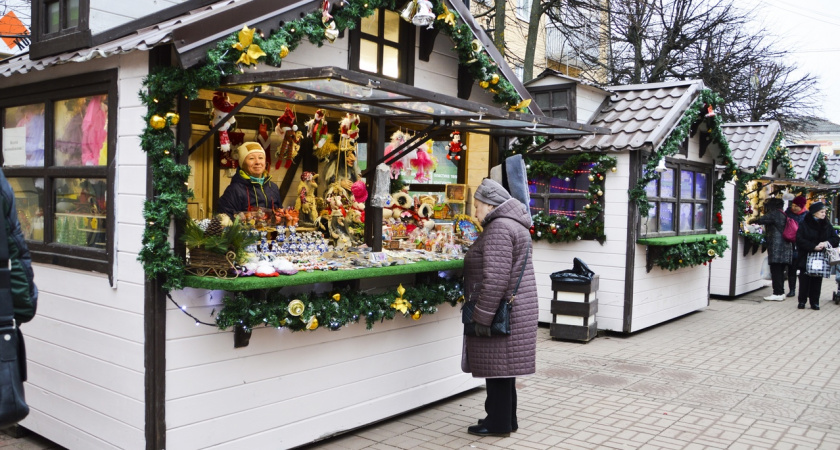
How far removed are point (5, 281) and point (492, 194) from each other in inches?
129

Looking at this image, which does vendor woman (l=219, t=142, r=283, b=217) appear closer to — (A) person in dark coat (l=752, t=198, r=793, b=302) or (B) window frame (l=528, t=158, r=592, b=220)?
(B) window frame (l=528, t=158, r=592, b=220)

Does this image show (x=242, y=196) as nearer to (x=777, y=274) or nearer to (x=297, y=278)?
(x=297, y=278)

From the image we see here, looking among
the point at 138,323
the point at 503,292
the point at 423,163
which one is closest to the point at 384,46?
the point at 423,163

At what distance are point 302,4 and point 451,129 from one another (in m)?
2.13

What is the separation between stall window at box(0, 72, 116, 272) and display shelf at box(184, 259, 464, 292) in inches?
31.4

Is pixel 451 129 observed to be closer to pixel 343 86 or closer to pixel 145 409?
pixel 343 86

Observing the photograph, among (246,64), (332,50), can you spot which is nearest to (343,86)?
(246,64)

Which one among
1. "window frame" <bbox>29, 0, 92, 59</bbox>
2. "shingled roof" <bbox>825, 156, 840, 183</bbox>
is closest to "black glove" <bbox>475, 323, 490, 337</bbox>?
"window frame" <bbox>29, 0, 92, 59</bbox>

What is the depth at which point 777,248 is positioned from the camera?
522 inches

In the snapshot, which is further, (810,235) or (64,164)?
(810,235)

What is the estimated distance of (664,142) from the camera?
386 inches

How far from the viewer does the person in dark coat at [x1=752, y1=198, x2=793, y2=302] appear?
13.2 m

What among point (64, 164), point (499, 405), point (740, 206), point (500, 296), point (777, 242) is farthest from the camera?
point (740, 206)

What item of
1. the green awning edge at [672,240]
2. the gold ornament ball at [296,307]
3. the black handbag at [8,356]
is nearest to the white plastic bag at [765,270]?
the green awning edge at [672,240]
